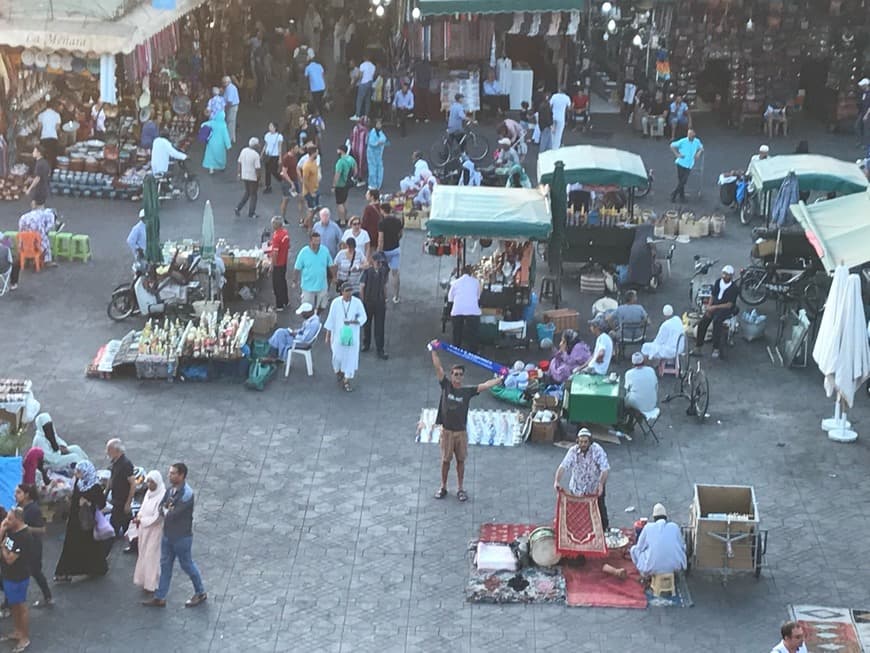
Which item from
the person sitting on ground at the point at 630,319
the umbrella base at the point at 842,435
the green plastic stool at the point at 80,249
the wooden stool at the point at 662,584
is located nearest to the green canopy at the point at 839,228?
the umbrella base at the point at 842,435

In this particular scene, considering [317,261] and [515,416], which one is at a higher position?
[317,261]

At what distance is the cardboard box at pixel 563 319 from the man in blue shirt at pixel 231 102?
11.1m

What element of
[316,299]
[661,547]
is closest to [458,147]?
[316,299]

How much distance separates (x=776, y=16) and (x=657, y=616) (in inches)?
933

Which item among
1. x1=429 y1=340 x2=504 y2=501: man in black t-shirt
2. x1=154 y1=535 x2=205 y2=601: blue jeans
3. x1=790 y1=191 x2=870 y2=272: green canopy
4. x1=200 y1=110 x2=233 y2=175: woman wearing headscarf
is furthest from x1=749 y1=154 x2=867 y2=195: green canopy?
x1=154 y1=535 x2=205 y2=601: blue jeans

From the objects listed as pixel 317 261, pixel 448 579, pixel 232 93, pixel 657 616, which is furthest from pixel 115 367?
pixel 232 93

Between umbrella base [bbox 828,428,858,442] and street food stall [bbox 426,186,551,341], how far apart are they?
4.65 meters

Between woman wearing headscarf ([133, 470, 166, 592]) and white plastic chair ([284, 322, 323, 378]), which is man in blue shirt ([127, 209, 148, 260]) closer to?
white plastic chair ([284, 322, 323, 378])

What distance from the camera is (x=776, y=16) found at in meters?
37.0

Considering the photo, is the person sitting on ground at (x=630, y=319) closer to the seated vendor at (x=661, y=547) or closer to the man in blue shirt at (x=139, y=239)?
the seated vendor at (x=661, y=547)

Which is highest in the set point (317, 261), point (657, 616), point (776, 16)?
point (776, 16)

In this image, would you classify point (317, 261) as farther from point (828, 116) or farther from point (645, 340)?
point (828, 116)

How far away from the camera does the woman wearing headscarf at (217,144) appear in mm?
30938

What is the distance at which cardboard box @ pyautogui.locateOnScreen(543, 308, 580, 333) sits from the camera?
77.0 ft
